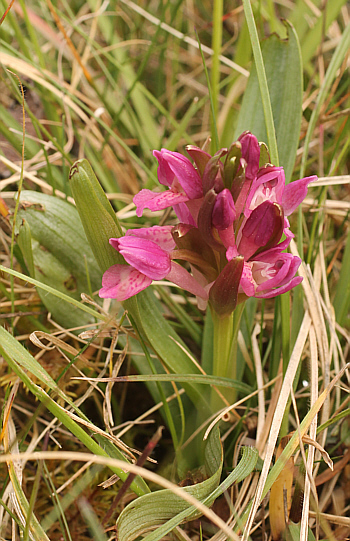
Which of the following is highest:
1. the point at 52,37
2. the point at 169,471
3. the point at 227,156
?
the point at 52,37

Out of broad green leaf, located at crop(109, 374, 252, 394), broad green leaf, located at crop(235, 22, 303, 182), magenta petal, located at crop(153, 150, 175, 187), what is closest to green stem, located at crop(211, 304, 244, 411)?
broad green leaf, located at crop(109, 374, 252, 394)

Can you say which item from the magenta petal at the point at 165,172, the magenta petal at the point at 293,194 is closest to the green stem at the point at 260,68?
the magenta petal at the point at 293,194

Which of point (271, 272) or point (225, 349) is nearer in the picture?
point (271, 272)

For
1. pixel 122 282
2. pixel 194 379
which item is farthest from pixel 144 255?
pixel 194 379

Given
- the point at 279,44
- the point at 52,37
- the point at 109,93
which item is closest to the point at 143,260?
the point at 279,44

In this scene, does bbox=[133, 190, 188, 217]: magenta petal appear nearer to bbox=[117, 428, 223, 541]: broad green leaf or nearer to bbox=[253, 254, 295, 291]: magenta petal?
bbox=[253, 254, 295, 291]: magenta petal

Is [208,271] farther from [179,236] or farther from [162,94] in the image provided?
[162,94]

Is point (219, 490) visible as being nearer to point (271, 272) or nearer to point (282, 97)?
point (271, 272)
